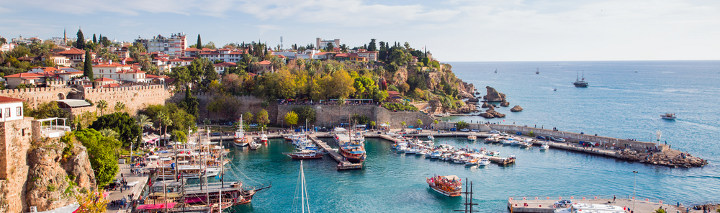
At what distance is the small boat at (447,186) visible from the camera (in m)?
35.9

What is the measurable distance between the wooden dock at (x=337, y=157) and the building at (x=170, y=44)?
162ft

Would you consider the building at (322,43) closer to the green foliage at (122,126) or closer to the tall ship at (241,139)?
the tall ship at (241,139)

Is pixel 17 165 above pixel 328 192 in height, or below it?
above

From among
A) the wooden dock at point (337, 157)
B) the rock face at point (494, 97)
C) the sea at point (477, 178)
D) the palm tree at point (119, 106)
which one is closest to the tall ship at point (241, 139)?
the sea at point (477, 178)

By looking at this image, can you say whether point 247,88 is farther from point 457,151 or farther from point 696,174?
point 696,174

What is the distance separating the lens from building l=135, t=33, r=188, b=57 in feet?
308

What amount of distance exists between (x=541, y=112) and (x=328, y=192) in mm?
57407

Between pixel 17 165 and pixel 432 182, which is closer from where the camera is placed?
pixel 17 165

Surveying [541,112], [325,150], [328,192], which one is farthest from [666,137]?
[328,192]

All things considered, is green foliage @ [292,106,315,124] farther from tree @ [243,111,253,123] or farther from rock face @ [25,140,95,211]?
rock face @ [25,140,95,211]

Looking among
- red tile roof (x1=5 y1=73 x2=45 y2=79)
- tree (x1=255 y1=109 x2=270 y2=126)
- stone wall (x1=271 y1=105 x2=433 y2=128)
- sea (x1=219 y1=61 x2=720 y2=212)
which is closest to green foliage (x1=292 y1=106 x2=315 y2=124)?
stone wall (x1=271 y1=105 x2=433 y2=128)

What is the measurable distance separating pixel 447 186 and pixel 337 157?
13.6m

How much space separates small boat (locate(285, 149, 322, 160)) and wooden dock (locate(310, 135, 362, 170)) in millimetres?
1473

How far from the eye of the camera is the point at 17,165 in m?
25.8
